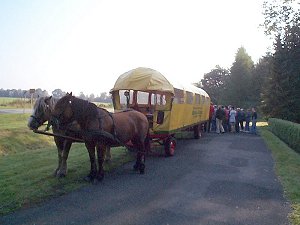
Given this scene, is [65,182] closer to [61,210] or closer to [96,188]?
[96,188]

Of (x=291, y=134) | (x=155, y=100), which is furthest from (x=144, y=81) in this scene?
(x=291, y=134)

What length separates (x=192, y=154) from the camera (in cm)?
1318

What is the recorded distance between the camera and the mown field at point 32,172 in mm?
6687

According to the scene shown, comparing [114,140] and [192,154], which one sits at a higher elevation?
[114,140]

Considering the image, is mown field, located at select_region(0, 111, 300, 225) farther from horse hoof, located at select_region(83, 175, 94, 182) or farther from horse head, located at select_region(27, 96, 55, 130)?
horse head, located at select_region(27, 96, 55, 130)

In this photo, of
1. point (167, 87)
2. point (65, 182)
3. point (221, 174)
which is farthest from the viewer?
point (167, 87)

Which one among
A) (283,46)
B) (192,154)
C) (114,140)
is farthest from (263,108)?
(114,140)

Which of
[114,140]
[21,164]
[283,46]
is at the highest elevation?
[283,46]

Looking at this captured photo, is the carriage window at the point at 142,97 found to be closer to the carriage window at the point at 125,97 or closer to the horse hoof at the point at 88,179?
the carriage window at the point at 125,97

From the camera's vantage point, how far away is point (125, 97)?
12.9 meters

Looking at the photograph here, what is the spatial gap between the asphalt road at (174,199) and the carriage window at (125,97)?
2.99 meters

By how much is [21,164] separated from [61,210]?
16.4ft

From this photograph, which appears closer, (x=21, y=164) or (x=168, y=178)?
(x=168, y=178)

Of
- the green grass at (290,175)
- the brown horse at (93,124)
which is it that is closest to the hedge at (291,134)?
the green grass at (290,175)
